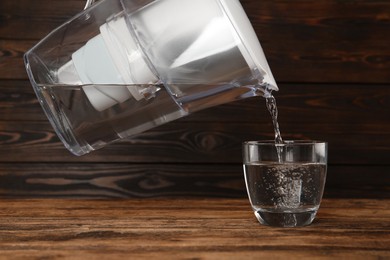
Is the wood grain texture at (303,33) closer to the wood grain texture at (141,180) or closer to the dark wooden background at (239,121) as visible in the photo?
the dark wooden background at (239,121)

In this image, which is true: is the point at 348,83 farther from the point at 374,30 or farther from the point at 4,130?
the point at 4,130

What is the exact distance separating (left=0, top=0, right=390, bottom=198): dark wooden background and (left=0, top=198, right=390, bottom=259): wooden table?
1.55 feet

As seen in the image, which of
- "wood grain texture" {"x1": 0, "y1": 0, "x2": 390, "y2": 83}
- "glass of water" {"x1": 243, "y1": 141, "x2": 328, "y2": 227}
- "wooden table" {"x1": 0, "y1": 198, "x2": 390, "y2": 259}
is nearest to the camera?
"wooden table" {"x1": 0, "y1": 198, "x2": 390, "y2": 259}

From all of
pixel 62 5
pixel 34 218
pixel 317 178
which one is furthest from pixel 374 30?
pixel 34 218

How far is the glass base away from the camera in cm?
67

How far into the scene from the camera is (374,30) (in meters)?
1.33

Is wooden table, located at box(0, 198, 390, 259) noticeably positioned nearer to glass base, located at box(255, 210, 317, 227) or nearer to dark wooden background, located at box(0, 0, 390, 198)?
glass base, located at box(255, 210, 317, 227)

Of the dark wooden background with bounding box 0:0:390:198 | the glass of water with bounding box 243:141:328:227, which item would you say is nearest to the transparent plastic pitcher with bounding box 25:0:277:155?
the glass of water with bounding box 243:141:328:227

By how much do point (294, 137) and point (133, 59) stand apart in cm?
75

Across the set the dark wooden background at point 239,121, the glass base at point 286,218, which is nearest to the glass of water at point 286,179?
the glass base at point 286,218

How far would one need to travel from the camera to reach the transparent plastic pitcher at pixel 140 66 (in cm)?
60

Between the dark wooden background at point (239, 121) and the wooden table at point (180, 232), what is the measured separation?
0.47 meters

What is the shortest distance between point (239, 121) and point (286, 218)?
0.66 metres

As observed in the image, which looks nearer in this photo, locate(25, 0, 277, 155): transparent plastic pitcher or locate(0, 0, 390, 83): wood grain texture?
locate(25, 0, 277, 155): transparent plastic pitcher
